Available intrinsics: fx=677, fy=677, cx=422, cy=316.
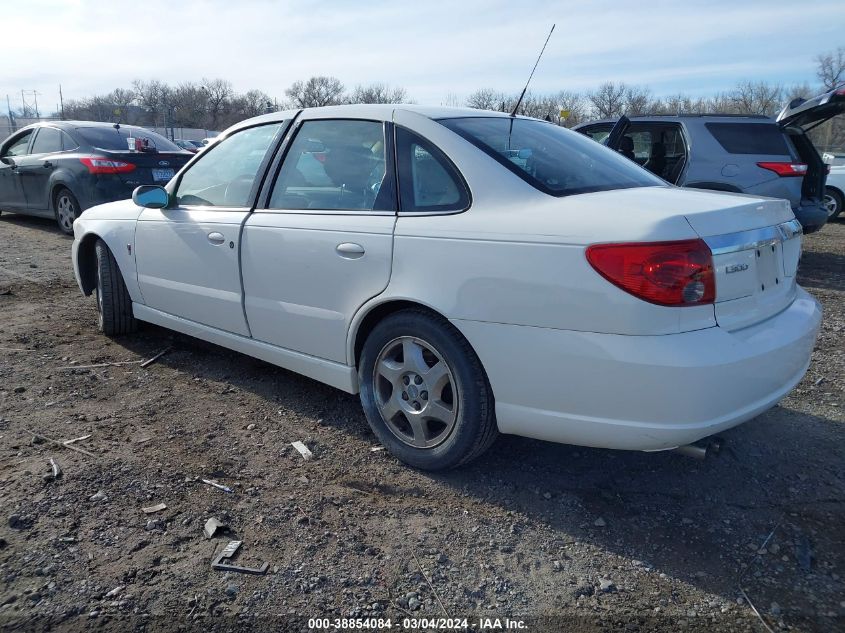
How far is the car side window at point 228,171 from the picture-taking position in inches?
150

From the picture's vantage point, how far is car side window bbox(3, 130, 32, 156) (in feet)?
32.6

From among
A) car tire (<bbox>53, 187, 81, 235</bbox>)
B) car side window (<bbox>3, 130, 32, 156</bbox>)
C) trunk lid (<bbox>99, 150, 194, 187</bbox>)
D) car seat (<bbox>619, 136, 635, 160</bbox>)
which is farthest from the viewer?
car side window (<bbox>3, 130, 32, 156</bbox>)

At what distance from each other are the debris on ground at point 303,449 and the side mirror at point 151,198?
1781mm

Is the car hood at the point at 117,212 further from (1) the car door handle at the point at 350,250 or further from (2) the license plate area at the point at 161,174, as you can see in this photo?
(2) the license plate area at the point at 161,174

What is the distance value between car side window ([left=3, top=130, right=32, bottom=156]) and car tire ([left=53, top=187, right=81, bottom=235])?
1420mm

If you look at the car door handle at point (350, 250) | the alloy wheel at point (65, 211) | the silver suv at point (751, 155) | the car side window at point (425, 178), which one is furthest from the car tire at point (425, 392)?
the alloy wheel at point (65, 211)

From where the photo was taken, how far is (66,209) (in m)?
9.08

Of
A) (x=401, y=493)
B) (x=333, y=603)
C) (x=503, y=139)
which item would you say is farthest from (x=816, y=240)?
(x=333, y=603)

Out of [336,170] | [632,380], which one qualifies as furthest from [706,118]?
[632,380]

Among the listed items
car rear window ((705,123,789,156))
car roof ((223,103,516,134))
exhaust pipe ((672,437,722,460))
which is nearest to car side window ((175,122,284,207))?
car roof ((223,103,516,134))

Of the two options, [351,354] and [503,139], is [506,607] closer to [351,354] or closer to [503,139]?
[351,354]

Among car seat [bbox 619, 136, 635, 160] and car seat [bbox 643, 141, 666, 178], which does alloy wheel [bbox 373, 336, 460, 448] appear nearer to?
car seat [bbox 619, 136, 635, 160]

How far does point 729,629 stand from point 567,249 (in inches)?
53.1

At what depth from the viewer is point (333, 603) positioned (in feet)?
7.31
